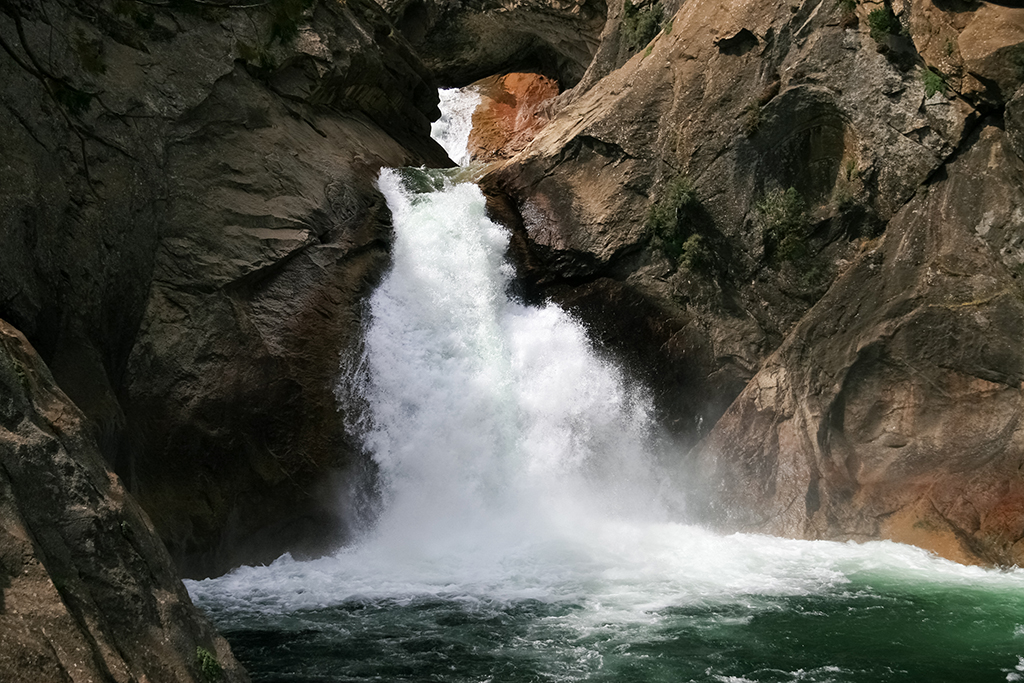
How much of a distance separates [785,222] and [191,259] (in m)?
9.55

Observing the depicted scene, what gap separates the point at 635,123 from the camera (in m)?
15.9

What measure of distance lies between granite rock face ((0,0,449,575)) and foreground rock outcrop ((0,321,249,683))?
3650 mm

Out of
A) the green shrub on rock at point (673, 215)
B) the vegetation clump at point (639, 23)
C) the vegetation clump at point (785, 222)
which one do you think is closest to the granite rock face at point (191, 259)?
the green shrub on rock at point (673, 215)

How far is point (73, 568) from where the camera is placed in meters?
6.80

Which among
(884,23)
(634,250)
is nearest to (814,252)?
(634,250)

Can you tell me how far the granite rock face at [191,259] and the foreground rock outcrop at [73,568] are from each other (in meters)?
3.65

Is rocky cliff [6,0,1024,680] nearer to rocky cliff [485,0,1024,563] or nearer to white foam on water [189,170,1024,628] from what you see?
rocky cliff [485,0,1024,563]

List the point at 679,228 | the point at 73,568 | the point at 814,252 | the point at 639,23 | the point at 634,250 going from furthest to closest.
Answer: the point at 639,23, the point at 634,250, the point at 679,228, the point at 814,252, the point at 73,568

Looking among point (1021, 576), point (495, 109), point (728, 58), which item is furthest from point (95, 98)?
point (495, 109)

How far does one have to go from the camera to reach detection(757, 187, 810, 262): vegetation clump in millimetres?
14969

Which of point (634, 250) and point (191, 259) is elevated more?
point (634, 250)

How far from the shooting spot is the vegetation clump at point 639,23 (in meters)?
17.6

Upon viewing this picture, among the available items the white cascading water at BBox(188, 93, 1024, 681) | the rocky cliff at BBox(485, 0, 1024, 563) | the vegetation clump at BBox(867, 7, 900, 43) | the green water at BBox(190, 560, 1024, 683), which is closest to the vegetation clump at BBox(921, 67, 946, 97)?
the rocky cliff at BBox(485, 0, 1024, 563)

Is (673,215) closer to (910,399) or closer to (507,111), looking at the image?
(910,399)
